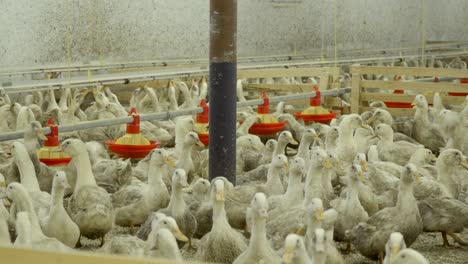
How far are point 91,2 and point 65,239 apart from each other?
22.1 feet

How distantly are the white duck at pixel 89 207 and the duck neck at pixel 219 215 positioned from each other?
0.96 meters

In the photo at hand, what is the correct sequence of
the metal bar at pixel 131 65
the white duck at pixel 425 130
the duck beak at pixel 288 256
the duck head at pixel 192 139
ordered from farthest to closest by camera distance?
the metal bar at pixel 131 65 → the white duck at pixel 425 130 → the duck head at pixel 192 139 → the duck beak at pixel 288 256

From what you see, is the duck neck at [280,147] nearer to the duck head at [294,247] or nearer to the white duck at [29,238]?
the white duck at [29,238]

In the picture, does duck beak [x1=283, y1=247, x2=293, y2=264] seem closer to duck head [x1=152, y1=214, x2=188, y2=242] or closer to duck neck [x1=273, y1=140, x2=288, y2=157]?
duck head [x1=152, y1=214, x2=188, y2=242]

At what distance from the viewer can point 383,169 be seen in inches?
270

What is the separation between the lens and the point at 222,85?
6.22 metres

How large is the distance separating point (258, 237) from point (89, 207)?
169 centimetres

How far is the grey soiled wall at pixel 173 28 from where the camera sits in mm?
11195

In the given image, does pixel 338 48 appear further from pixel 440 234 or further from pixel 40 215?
pixel 40 215

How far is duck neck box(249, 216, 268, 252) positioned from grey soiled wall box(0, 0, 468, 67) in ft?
22.6

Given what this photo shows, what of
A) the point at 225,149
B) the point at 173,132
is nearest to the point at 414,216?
the point at 225,149

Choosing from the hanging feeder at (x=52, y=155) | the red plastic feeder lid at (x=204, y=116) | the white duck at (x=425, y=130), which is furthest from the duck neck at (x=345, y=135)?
the hanging feeder at (x=52, y=155)

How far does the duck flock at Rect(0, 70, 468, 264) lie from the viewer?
16.0ft

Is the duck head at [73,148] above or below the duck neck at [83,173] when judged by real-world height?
above
